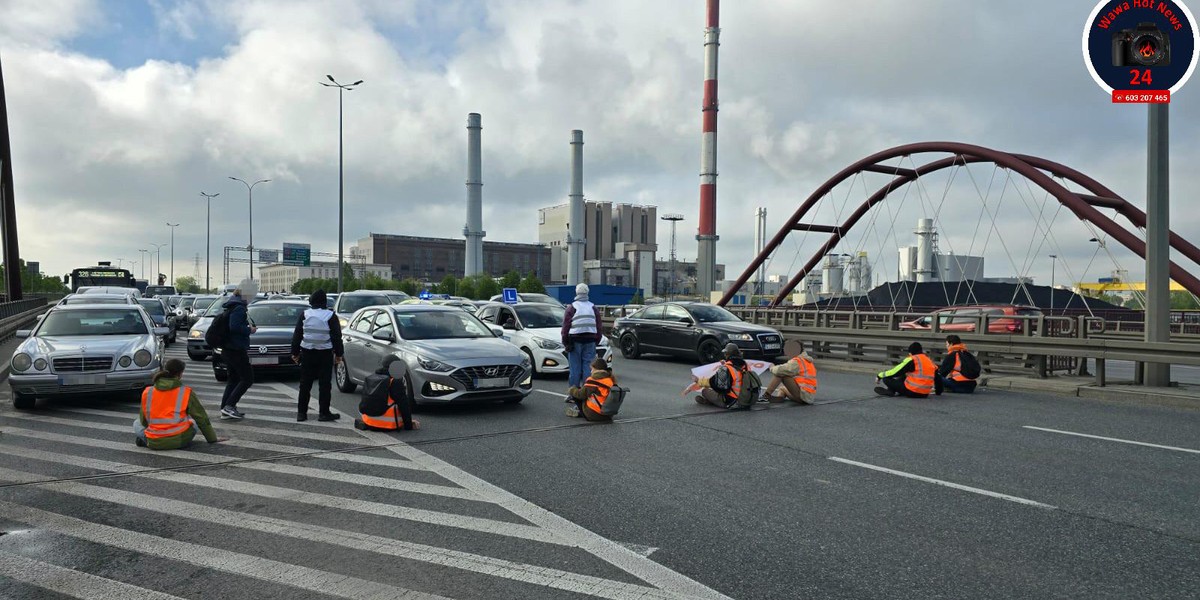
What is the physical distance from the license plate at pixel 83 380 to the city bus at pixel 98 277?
92.5 feet

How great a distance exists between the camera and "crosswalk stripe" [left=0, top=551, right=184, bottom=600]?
166 inches

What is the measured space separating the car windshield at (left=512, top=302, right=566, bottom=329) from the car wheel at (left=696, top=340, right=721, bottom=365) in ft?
12.3

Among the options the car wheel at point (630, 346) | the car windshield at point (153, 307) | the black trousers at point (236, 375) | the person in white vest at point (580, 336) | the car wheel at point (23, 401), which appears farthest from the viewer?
the car windshield at point (153, 307)

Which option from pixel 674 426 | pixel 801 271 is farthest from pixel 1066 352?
pixel 801 271

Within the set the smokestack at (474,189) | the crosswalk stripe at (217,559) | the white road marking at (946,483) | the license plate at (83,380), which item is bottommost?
the crosswalk stripe at (217,559)

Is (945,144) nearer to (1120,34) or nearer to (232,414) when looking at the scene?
(1120,34)

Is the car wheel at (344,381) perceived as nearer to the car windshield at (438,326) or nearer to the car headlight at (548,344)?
the car windshield at (438,326)

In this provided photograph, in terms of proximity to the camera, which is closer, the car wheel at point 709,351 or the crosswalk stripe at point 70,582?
the crosswalk stripe at point 70,582

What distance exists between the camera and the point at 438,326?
38.9 feet

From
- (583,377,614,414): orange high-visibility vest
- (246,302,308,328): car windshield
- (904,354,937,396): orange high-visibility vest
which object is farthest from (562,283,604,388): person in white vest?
(246,302,308,328): car windshield

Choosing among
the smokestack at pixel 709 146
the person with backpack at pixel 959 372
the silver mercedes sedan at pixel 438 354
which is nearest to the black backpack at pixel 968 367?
the person with backpack at pixel 959 372

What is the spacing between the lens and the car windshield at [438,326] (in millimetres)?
11578

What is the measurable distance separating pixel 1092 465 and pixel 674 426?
4.46 meters

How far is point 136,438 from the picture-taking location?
823cm
